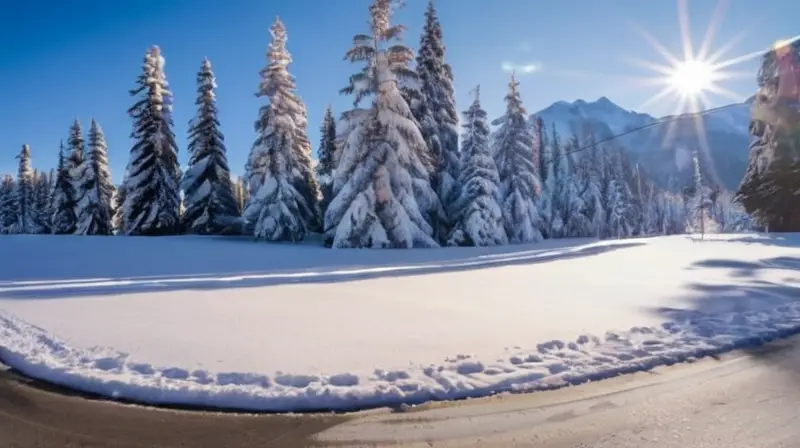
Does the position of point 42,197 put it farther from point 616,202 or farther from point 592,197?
point 616,202

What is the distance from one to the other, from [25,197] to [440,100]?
171ft

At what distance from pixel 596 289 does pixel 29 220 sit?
64.4 m

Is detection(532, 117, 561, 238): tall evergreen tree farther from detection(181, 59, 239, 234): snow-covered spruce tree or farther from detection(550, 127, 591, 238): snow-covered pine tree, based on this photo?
detection(181, 59, 239, 234): snow-covered spruce tree

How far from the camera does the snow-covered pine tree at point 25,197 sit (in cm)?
5091

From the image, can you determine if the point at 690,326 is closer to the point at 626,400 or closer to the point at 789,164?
the point at 626,400

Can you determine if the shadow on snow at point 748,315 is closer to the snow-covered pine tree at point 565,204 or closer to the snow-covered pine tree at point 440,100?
the snow-covered pine tree at point 440,100

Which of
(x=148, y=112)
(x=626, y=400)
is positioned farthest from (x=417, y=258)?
(x=148, y=112)

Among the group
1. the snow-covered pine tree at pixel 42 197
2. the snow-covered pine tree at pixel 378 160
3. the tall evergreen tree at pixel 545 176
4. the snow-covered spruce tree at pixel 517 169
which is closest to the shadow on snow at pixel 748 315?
the snow-covered pine tree at pixel 378 160

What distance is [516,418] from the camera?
143 inches

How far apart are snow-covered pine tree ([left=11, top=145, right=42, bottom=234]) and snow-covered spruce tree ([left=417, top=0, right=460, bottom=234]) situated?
4891 cm

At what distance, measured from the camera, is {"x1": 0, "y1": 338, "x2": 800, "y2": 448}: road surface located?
129 inches

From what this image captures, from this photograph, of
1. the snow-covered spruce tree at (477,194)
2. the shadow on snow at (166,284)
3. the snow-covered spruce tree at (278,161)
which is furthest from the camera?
the snow-covered spruce tree at (477,194)

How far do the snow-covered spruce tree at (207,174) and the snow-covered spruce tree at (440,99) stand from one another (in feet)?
44.1

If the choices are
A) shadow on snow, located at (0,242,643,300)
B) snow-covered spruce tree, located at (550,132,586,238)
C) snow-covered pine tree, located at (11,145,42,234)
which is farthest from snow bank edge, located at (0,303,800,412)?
snow-covered pine tree, located at (11,145,42,234)
